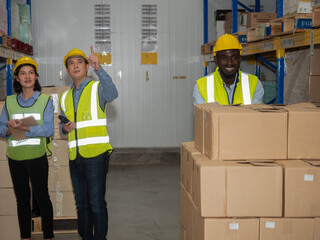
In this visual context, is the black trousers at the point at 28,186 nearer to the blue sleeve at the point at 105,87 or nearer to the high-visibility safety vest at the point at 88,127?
the high-visibility safety vest at the point at 88,127

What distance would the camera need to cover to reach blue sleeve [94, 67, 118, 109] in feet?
12.7

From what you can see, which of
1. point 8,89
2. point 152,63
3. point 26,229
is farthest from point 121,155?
point 26,229

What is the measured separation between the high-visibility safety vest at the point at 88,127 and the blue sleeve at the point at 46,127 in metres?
0.32

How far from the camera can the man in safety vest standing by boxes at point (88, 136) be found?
3.94 metres

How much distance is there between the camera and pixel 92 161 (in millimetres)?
3930

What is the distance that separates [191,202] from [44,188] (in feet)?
6.27

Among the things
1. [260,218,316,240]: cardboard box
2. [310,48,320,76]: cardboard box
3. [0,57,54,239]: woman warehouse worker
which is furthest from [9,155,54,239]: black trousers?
[310,48,320,76]: cardboard box

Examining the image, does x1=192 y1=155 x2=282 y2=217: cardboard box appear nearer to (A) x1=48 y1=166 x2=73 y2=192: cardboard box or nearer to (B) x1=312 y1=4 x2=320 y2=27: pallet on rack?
A: (B) x1=312 y1=4 x2=320 y2=27: pallet on rack

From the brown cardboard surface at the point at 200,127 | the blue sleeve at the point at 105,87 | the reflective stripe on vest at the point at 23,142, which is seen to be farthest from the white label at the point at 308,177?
the reflective stripe on vest at the point at 23,142

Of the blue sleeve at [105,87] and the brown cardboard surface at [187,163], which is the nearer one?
the brown cardboard surface at [187,163]

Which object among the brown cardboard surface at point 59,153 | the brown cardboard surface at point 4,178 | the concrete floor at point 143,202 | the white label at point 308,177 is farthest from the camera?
the concrete floor at point 143,202

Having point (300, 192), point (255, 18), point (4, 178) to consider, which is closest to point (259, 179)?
point (300, 192)

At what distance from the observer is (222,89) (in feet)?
12.7

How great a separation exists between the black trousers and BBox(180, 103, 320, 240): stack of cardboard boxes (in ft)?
6.87
